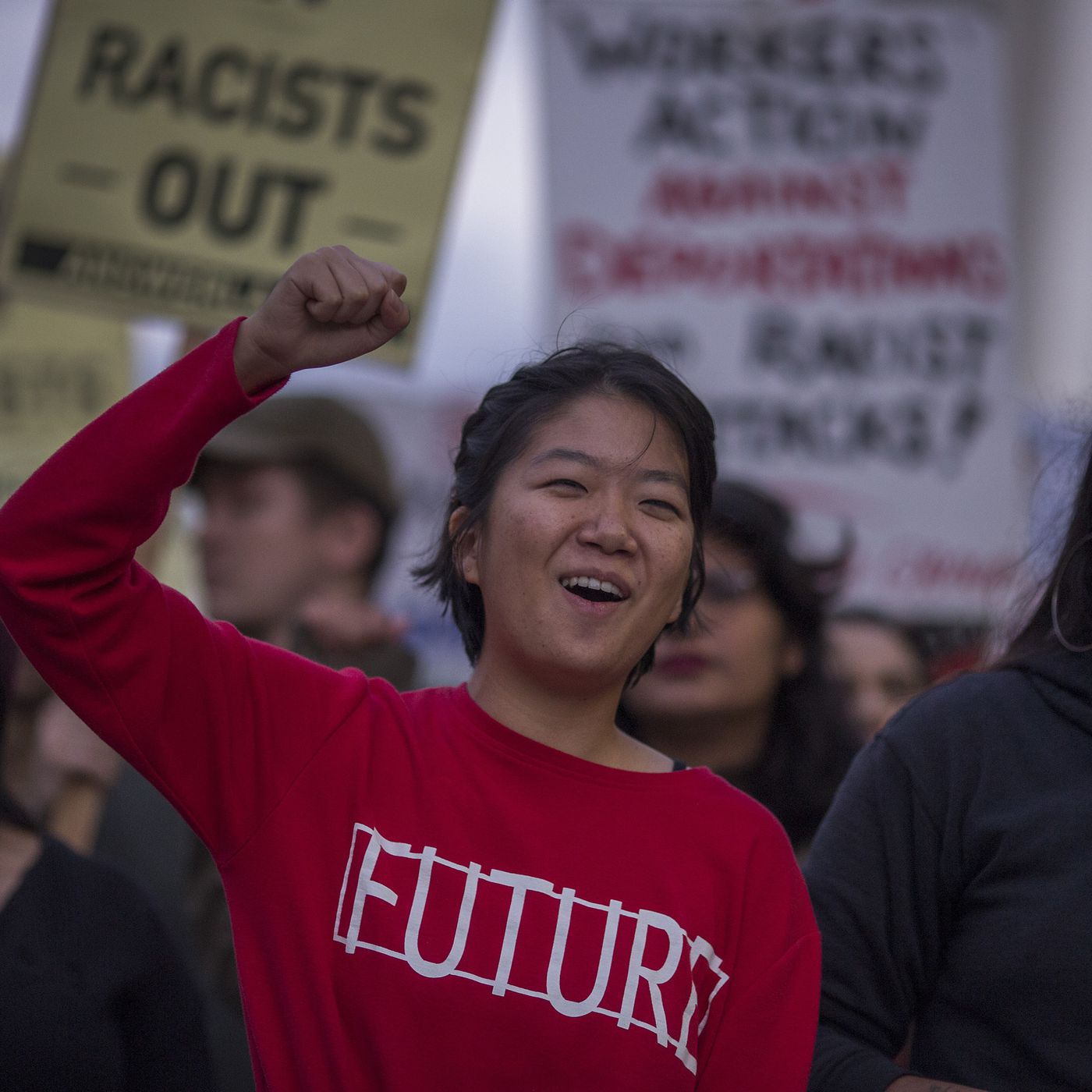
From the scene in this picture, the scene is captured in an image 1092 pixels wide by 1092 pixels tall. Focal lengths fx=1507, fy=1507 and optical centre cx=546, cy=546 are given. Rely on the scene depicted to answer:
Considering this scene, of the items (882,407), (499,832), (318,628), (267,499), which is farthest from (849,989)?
(882,407)

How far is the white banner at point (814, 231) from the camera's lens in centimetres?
441

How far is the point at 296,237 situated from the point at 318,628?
0.86m

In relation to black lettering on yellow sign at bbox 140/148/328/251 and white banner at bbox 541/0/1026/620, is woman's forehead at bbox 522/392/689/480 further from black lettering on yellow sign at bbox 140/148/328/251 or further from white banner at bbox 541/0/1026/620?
white banner at bbox 541/0/1026/620

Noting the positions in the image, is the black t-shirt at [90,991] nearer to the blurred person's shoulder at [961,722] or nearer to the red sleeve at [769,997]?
the red sleeve at [769,997]

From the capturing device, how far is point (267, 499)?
3.67 m

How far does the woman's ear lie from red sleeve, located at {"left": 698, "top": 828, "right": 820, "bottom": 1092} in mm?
413

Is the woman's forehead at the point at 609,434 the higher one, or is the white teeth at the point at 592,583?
the woman's forehead at the point at 609,434

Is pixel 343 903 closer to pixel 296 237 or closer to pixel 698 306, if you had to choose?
pixel 296 237

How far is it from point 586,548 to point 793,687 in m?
1.56

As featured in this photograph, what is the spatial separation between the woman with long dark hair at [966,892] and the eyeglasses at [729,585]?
116 centimetres

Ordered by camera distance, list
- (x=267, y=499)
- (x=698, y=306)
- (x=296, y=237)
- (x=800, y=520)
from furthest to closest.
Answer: (x=698, y=306), (x=800, y=520), (x=267, y=499), (x=296, y=237)

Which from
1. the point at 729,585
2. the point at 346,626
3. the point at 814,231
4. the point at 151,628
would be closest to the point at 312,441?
the point at 346,626

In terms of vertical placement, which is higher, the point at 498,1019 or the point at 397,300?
the point at 397,300

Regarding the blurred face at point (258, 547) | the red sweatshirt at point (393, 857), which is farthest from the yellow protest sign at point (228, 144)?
the red sweatshirt at point (393, 857)
